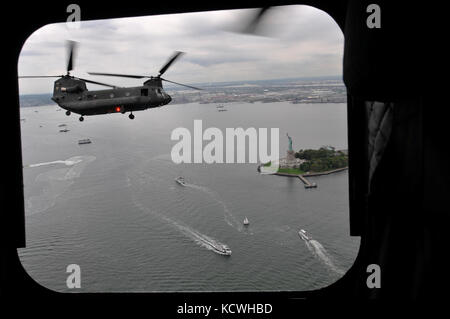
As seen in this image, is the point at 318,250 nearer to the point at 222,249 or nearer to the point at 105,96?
the point at 222,249

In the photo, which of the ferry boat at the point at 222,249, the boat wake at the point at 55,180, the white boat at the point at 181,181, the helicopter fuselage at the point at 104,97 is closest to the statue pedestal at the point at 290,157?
the ferry boat at the point at 222,249

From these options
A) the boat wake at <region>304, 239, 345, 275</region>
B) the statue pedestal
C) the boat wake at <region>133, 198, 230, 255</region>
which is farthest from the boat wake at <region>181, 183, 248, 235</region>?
the statue pedestal

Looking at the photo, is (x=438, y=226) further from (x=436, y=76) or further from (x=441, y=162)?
(x=436, y=76)

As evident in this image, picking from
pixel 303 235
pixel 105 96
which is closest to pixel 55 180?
pixel 303 235

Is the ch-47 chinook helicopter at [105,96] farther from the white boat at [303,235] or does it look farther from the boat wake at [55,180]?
the boat wake at [55,180]

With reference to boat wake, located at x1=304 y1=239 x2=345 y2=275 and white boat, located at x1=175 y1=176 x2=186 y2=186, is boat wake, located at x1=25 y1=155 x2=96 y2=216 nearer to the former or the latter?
white boat, located at x1=175 y1=176 x2=186 y2=186
